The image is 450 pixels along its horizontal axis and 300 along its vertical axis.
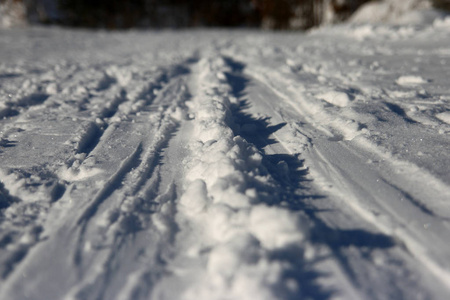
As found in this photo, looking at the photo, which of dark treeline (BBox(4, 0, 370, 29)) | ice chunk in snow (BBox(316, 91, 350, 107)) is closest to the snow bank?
ice chunk in snow (BBox(316, 91, 350, 107))

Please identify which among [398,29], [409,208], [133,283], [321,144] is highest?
[398,29]

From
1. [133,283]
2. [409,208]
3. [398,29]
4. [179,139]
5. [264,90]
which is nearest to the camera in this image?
[133,283]

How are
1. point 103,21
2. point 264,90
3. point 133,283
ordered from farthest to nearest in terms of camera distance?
1. point 103,21
2. point 264,90
3. point 133,283

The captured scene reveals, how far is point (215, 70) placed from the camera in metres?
3.49

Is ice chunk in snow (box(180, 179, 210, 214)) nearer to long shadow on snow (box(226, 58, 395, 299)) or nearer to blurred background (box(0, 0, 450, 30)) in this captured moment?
long shadow on snow (box(226, 58, 395, 299))

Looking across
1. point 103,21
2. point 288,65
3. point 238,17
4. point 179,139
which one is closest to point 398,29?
point 288,65

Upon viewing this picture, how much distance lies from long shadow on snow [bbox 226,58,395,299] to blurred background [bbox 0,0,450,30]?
791 centimetres

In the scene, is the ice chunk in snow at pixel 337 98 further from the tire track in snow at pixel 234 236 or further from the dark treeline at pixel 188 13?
the dark treeline at pixel 188 13

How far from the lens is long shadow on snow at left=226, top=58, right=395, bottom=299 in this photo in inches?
41.3

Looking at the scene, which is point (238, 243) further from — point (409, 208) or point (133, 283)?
point (409, 208)

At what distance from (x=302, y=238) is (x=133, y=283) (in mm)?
583

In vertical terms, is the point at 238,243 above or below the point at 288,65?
below

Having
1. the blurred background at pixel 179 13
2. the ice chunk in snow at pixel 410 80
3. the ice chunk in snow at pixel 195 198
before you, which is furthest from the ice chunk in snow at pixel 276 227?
the blurred background at pixel 179 13

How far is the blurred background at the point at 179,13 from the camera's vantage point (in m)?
10.0
